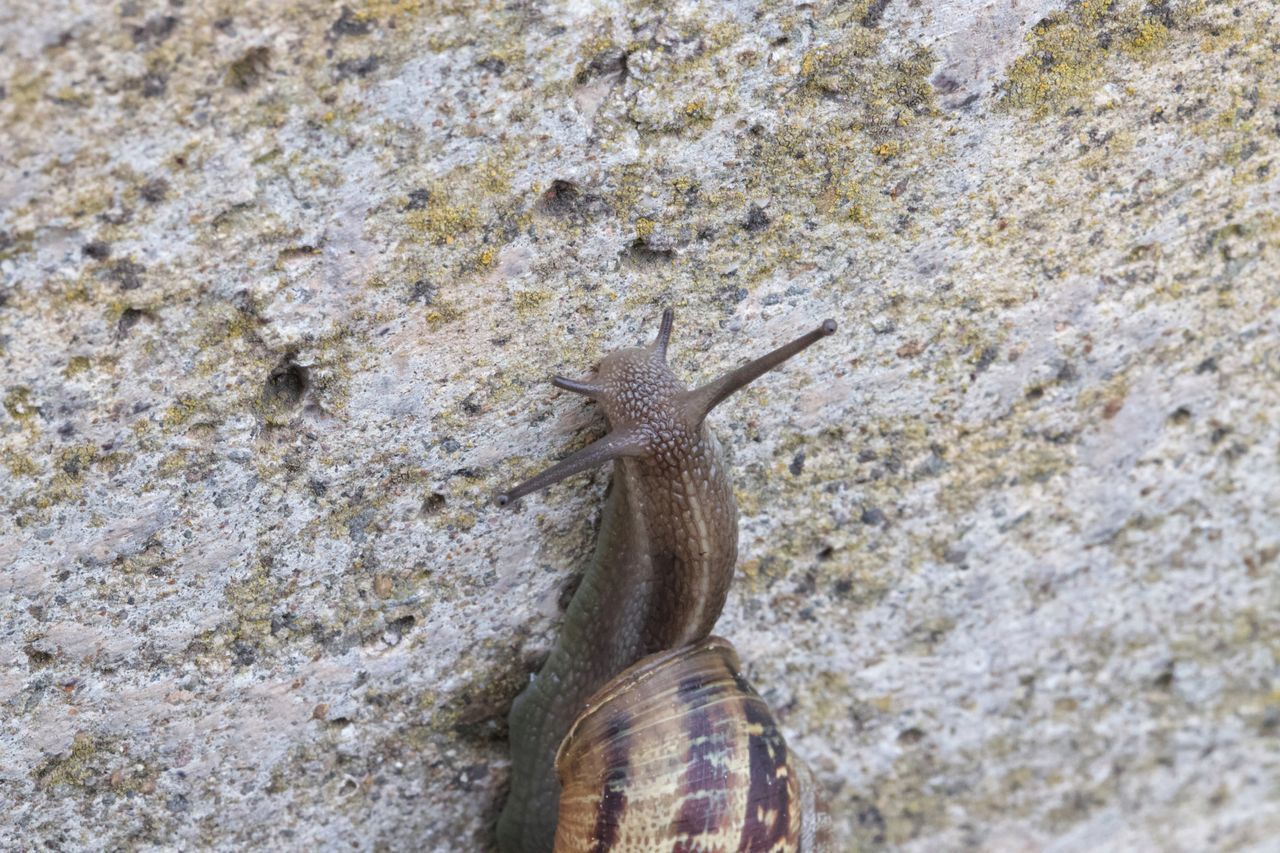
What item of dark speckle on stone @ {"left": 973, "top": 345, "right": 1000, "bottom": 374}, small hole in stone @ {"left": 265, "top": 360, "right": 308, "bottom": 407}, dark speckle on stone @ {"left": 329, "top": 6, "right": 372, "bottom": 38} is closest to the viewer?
dark speckle on stone @ {"left": 329, "top": 6, "right": 372, "bottom": 38}

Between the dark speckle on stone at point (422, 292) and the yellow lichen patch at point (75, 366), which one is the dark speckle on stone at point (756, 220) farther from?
the yellow lichen patch at point (75, 366)

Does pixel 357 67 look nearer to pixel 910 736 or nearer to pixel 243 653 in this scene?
pixel 243 653

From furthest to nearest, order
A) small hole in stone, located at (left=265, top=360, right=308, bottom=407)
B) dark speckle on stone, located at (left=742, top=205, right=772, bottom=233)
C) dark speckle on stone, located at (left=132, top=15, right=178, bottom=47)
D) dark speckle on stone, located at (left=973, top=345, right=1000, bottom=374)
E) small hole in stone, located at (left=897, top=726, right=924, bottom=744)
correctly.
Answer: small hole in stone, located at (left=897, top=726, right=924, bottom=744), dark speckle on stone, located at (left=973, top=345, right=1000, bottom=374), dark speckle on stone, located at (left=742, top=205, right=772, bottom=233), small hole in stone, located at (left=265, top=360, right=308, bottom=407), dark speckle on stone, located at (left=132, top=15, right=178, bottom=47)

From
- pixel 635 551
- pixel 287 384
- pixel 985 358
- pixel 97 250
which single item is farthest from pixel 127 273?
pixel 985 358

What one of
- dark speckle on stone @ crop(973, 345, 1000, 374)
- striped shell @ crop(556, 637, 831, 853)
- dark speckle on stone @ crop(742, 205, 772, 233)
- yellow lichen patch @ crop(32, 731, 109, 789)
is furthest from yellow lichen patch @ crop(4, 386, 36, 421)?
dark speckle on stone @ crop(973, 345, 1000, 374)

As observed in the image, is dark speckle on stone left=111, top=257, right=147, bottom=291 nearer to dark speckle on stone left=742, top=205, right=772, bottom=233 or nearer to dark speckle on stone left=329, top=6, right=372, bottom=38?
dark speckle on stone left=329, top=6, right=372, bottom=38

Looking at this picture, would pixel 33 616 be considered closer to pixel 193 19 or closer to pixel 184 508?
pixel 184 508

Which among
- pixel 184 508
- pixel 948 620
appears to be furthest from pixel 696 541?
pixel 184 508
